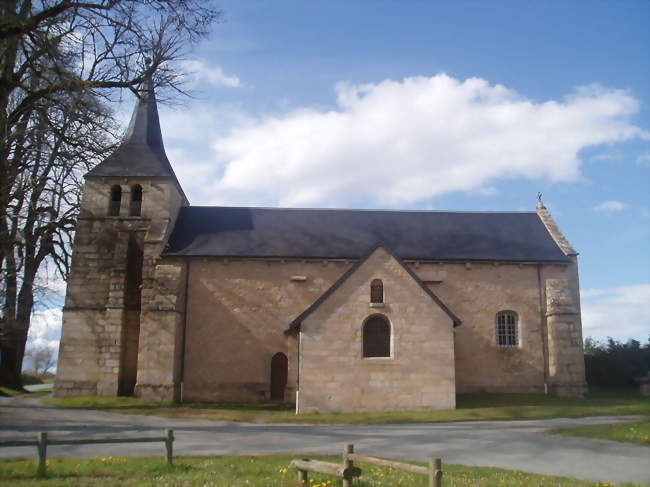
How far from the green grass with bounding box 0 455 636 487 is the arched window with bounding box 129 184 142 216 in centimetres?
2058

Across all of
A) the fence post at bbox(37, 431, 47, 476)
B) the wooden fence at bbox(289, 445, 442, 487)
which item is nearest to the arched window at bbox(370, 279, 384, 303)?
the wooden fence at bbox(289, 445, 442, 487)

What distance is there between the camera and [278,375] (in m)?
29.7

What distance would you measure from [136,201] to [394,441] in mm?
21525

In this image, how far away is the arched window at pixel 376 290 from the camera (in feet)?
81.2

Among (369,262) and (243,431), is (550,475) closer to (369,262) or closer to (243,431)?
(243,431)

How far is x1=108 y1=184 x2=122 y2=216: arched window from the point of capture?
31656mm

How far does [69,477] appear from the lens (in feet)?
35.7

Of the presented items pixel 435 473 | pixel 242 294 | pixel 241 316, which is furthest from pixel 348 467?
pixel 242 294

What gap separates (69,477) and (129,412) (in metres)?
13.5

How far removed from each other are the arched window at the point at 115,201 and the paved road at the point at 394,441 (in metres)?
12.4

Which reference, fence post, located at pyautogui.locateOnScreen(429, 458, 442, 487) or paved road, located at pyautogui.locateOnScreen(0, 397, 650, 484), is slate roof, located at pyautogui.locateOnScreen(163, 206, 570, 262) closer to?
paved road, located at pyautogui.locateOnScreen(0, 397, 650, 484)

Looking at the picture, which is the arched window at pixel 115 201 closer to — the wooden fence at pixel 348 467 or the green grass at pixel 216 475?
the green grass at pixel 216 475

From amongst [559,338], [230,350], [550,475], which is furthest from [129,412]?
[559,338]

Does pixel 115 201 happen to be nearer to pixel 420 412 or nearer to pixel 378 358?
pixel 378 358
